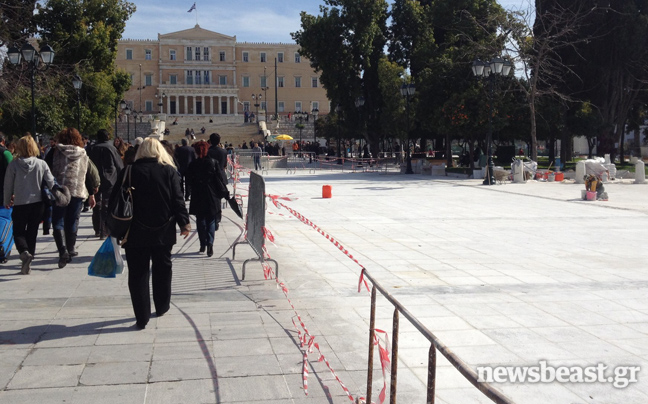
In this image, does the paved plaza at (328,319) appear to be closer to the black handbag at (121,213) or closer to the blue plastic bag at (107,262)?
the blue plastic bag at (107,262)

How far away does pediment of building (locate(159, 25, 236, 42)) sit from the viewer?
10750cm

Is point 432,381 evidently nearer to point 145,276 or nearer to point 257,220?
point 145,276

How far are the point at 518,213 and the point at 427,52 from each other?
2264cm

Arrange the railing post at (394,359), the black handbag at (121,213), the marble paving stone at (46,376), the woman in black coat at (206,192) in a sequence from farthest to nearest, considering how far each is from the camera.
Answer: the woman in black coat at (206,192), the black handbag at (121,213), the marble paving stone at (46,376), the railing post at (394,359)

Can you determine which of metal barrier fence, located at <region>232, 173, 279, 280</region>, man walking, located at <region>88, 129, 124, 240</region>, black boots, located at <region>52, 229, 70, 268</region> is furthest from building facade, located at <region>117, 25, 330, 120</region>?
black boots, located at <region>52, 229, 70, 268</region>

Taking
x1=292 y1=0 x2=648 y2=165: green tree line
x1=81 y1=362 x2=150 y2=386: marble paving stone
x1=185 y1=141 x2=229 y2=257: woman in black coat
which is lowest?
x1=81 y1=362 x2=150 y2=386: marble paving stone

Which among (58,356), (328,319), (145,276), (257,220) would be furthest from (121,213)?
(257,220)

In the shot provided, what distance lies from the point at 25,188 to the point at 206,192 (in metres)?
2.41

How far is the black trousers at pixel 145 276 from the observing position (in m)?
5.99

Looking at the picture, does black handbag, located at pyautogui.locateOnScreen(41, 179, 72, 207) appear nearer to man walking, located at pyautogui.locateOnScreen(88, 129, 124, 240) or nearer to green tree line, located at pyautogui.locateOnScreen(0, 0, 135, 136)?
man walking, located at pyautogui.locateOnScreen(88, 129, 124, 240)

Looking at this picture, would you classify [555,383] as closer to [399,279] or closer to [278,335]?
[278,335]

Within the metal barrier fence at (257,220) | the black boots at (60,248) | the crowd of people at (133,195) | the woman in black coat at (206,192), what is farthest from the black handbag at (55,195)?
the metal barrier fence at (257,220)

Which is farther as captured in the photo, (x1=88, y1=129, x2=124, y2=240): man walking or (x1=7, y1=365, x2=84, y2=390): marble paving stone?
(x1=88, y1=129, x2=124, y2=240): man walking

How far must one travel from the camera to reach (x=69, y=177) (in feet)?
29.6
